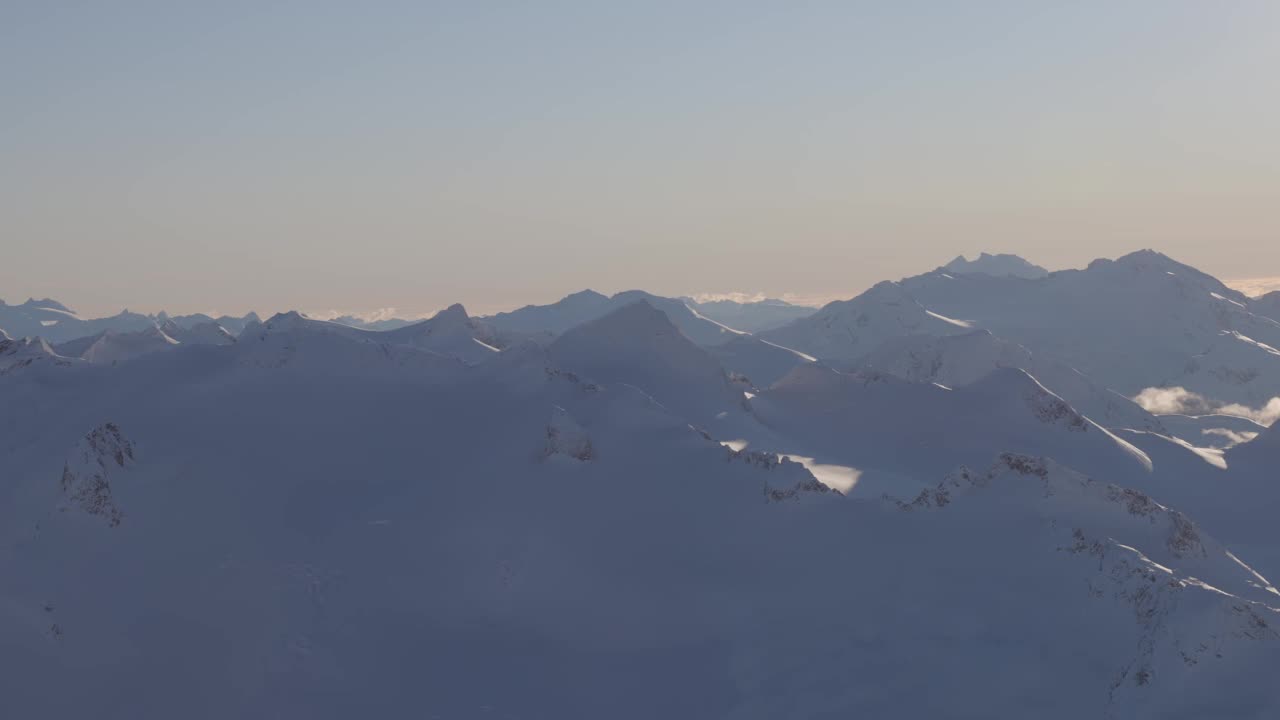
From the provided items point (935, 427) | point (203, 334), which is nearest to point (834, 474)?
point (935, 427)

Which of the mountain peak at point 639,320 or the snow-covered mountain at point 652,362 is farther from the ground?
the mountain peak at point 639,320

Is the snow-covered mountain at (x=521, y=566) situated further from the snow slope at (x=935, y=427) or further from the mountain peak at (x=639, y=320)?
the mountain peak at (x=639, y=320)

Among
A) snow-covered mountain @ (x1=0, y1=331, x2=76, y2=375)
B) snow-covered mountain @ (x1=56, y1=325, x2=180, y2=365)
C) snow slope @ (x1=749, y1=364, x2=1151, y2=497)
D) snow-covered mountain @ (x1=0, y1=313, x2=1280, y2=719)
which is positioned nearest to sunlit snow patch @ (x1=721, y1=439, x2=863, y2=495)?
snow slope @ (x1=749, y1=364, x2=1151, y2=497)

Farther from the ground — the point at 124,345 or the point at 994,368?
the point at 124,345

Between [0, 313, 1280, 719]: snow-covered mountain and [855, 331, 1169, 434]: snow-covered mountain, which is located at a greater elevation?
[0, 313, 1280, 719]: snow-covered mountain

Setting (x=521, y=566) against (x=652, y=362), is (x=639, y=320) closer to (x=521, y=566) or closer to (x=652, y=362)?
(x=652, y=362)

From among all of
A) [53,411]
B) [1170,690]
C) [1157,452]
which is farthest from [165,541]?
[1157,452]

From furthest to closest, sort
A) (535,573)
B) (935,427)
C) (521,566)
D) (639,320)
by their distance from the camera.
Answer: (639,320) → (935,427) → (521,566) → (535,573)

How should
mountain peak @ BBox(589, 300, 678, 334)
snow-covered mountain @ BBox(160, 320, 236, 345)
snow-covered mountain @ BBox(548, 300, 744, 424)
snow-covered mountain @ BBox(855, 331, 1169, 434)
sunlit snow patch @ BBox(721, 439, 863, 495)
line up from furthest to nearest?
snow-covered mountain @ BBox(160, 320, 236, 345)
snow-covered mountain @ BBox(855, 331, 1169, 434)
mountain peak @ BBox(589, 300, 678, 334)
snow-covered mountain @ BBox(548, 300, 744, 424)
sunlit snow patch @ BBox(721, 439, 863, 495)

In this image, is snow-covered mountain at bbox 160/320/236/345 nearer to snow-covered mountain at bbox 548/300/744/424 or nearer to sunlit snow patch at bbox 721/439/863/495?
snow-covered mountain at bbox 548/300/744/424

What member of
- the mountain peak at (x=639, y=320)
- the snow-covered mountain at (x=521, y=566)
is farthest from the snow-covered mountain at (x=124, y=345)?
the mountain peak at (x=639, y=320)

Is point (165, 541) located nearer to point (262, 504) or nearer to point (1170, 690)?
point (262, 504)
